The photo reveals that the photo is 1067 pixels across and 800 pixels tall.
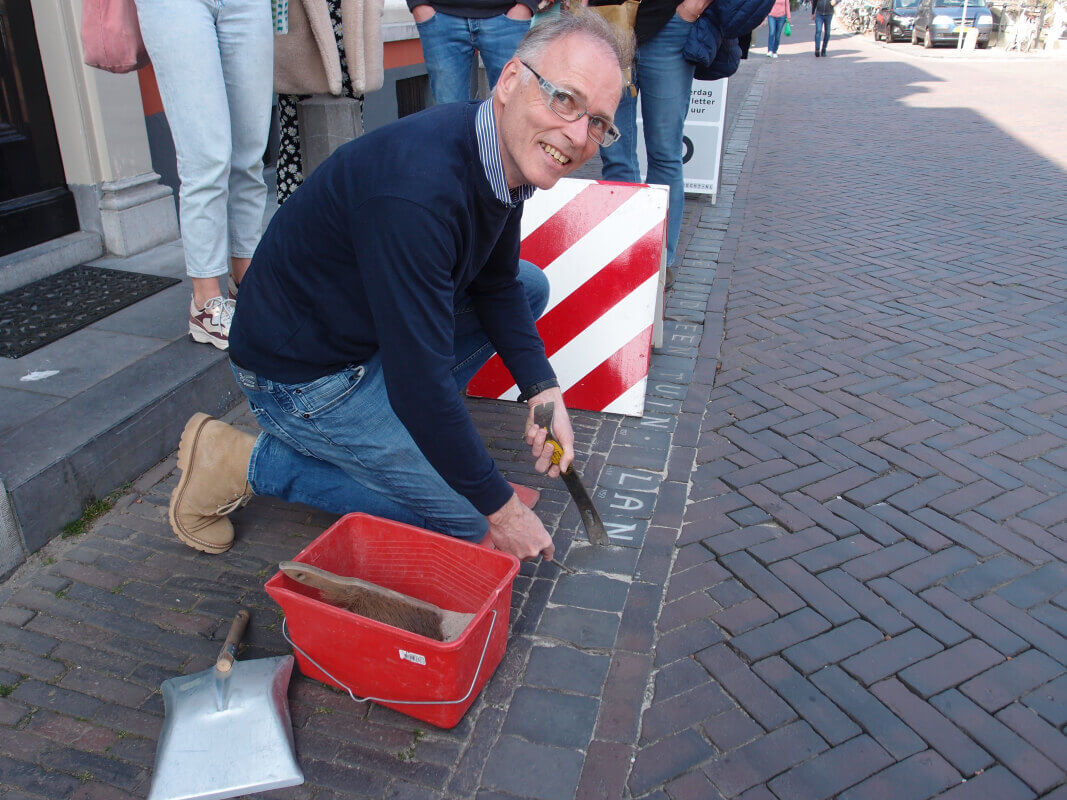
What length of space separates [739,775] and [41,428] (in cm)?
223

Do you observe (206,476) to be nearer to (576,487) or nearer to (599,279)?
(576,487)

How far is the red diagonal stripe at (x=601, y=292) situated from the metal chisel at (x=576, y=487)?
0.91 m

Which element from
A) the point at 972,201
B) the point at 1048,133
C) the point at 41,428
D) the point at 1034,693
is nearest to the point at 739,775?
the point at 1034,693

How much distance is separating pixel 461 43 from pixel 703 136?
2949 mm

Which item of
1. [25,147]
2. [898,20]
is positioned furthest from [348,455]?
[898,20]

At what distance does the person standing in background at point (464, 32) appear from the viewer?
156 inches

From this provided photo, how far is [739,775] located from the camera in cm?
192

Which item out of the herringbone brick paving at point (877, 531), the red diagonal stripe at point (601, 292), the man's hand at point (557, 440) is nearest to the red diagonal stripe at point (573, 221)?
the red diagonal stripe at point (601, 292)

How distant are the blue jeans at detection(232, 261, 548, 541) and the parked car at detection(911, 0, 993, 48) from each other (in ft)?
75.1

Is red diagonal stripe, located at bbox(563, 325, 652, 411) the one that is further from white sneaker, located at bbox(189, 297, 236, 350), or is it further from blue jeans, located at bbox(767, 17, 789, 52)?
blue jeans, located at bbox(767, 17, 789, 52)

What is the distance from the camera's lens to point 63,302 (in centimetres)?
367

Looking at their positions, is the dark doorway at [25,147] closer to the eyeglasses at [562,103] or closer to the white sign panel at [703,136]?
the eyeglasses at [562,103]

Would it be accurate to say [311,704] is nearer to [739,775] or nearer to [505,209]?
[739,775]

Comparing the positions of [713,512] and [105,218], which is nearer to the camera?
[713,512]
